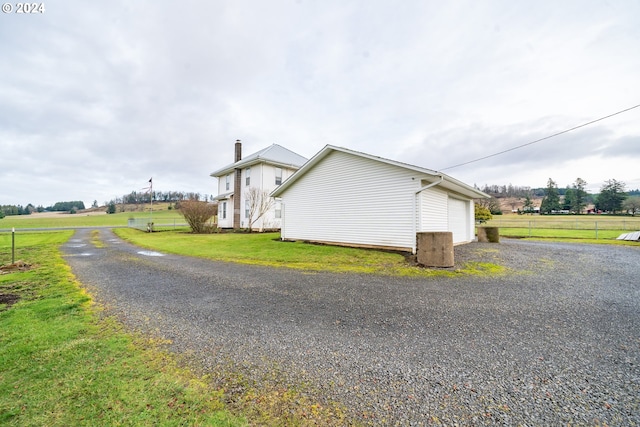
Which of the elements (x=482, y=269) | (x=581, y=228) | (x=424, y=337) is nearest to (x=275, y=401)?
(x=424, y=337)

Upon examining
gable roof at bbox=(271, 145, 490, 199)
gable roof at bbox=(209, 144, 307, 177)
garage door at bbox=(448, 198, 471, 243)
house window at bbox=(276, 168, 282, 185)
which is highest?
gable roof at bbox=(209, 144, 307, 177)

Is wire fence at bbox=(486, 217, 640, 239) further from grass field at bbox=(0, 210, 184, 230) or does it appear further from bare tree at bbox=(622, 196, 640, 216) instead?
grass field at bbox=(0, 210, 184, 230)

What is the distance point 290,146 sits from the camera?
29.5m

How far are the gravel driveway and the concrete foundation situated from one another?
1.44 m

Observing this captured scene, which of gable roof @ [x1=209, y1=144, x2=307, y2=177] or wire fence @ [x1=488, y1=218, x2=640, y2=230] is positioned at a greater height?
gable roof @ [x1=209, y1=144, x2=307, y2=177]

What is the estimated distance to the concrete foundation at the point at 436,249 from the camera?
320 inches

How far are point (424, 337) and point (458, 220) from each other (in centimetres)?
1365

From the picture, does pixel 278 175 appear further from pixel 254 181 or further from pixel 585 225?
pixel 585 225

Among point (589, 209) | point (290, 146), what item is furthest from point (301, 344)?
point (589, 209)

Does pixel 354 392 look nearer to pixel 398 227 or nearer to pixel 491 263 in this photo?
pixel 491 263

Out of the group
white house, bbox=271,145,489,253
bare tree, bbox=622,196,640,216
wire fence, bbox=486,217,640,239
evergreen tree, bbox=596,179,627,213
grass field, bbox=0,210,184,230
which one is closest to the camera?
white house, bbox=271,145,489,253

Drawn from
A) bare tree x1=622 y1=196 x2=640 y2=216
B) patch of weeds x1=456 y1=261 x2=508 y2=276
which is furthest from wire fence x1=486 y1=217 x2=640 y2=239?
bare tree x1=622 y1=196 x2=640 y2=216

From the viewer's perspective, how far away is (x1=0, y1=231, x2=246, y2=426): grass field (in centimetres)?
190

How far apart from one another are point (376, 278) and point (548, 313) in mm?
3444
